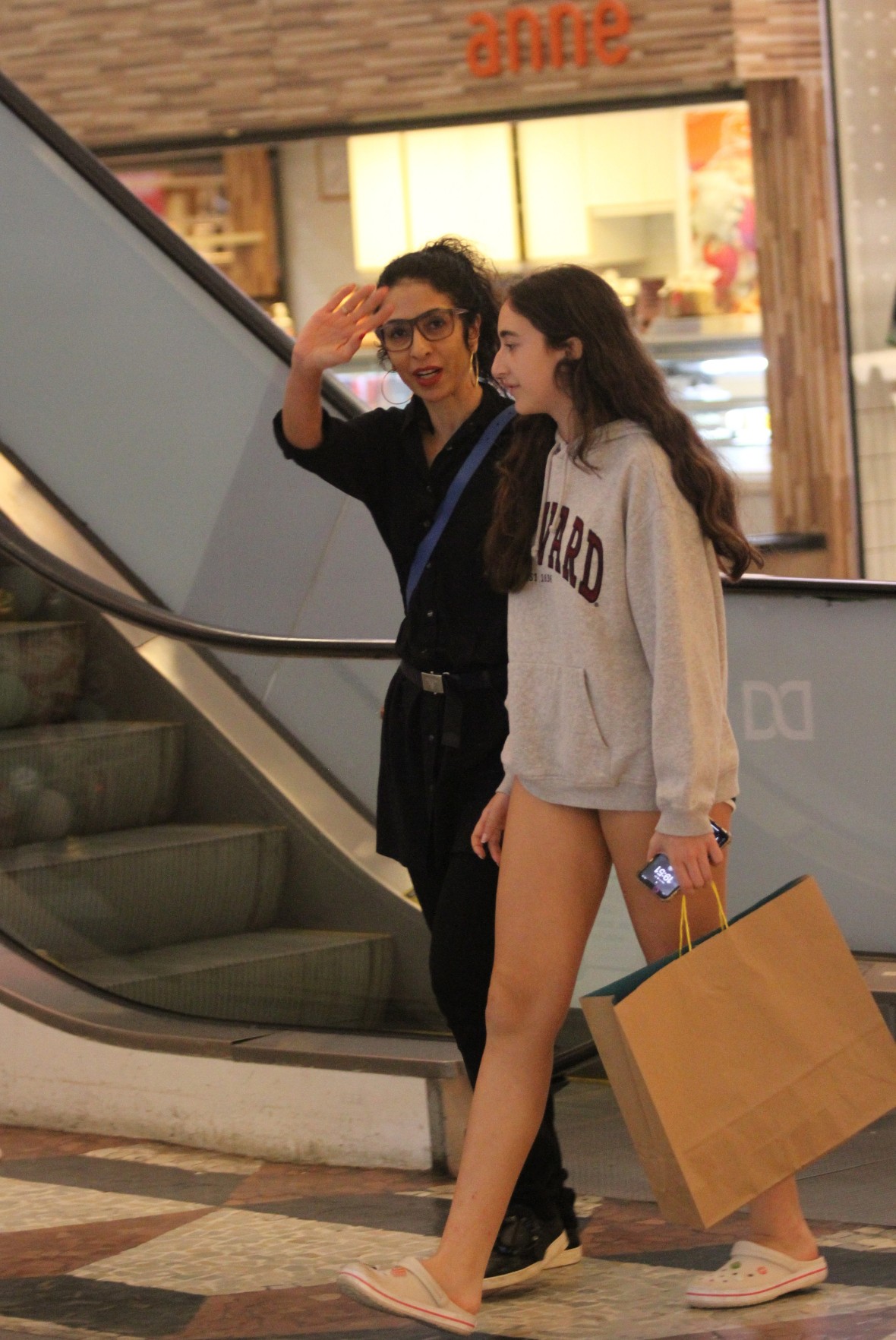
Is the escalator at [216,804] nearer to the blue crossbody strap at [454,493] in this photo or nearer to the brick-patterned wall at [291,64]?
the blue crossbody strap at [454,493]

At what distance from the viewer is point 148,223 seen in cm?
593

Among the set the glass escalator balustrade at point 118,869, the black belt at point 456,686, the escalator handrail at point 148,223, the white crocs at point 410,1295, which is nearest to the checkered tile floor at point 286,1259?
the white crocs at point 410,1295

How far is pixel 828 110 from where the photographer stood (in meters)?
9.28

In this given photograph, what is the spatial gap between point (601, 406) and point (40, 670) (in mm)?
2066

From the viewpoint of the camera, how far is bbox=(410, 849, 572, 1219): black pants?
2.96 meters

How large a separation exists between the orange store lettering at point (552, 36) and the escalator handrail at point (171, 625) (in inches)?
250

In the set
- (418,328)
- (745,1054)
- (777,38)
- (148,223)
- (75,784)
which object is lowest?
(745,1054)

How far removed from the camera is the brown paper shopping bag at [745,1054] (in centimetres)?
258

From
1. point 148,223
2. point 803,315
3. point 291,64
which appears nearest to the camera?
point 148,223

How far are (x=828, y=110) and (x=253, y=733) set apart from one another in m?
6.18

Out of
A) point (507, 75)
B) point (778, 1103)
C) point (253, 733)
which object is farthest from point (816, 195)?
point (778, 1103)

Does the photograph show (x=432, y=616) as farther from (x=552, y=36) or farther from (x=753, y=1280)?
(x=552, y=36)

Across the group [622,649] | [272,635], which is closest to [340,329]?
[622,649]

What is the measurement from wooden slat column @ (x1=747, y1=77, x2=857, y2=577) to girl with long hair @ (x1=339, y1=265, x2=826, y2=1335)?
7.16m
